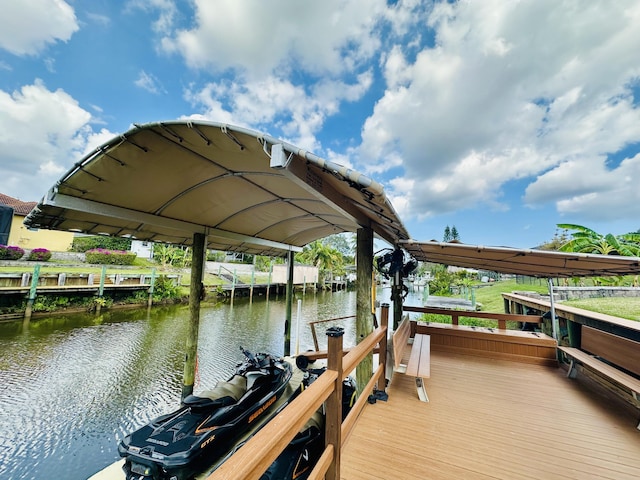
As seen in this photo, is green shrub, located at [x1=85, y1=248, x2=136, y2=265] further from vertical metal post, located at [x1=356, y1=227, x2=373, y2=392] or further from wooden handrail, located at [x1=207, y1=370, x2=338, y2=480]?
wooden handrail, located at [x1=207, y1=370, x2=338, y2=480]

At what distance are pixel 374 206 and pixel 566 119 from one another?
21.4 meters

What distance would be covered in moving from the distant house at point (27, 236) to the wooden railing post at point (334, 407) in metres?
25.2

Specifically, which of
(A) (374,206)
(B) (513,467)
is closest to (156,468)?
(B) (513,467)

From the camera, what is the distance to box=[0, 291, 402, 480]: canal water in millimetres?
4113

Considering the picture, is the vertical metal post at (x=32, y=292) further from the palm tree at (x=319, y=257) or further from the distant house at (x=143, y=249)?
the palm tree at (x=319, y=257)

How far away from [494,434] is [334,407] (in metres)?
1.92

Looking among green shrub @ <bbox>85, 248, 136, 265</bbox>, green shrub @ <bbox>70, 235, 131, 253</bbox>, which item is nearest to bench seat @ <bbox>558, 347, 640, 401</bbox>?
green shrub @ <bbox>70, 235, 131, 253</bbox>

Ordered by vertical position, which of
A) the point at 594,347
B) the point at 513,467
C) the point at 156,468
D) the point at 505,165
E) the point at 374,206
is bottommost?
the point at 156,468

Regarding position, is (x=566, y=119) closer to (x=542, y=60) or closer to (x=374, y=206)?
(x=542, y=60)

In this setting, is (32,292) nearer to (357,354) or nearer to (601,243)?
(357,354)

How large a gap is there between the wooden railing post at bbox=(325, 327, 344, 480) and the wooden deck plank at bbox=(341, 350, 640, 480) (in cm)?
19

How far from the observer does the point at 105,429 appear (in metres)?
4.61

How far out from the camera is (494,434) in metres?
2.43

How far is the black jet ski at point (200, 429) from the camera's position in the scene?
110 inches
